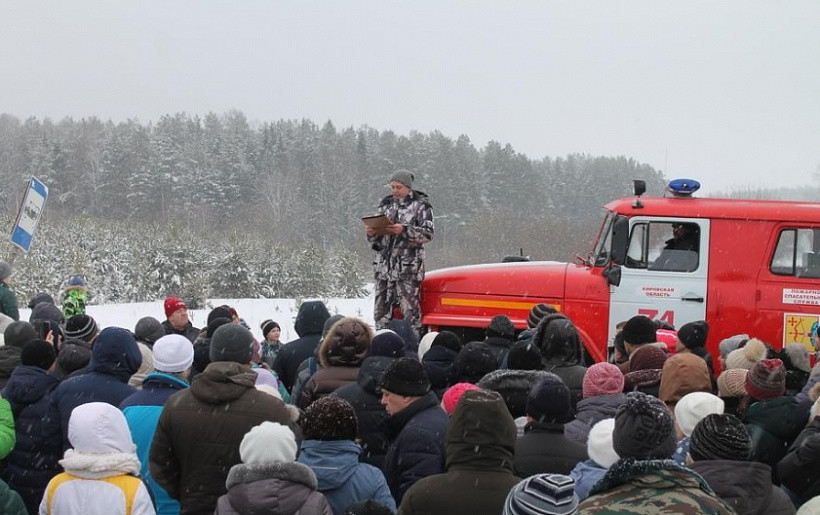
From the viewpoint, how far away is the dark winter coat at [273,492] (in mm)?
3385

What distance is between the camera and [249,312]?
2045cm

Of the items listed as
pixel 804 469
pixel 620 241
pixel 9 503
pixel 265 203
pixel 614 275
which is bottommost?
pixel 9 503

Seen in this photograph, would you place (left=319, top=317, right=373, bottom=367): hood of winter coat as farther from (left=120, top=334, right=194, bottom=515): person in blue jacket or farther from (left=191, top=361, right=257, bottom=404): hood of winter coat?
(left=191, top=361, right=257, bottom=404): hood of winter coat

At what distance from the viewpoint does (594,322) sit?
29.2 ft

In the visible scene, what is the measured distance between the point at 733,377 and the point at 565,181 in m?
61.6

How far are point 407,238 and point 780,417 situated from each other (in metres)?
4.91

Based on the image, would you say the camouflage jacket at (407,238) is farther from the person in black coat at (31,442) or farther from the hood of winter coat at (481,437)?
the hood of winter coat at (481,437)

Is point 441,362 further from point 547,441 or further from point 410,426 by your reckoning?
point 547,441

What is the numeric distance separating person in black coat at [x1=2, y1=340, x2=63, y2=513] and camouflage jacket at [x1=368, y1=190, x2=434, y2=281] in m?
4.65

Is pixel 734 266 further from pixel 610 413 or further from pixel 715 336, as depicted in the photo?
pixel 610 413

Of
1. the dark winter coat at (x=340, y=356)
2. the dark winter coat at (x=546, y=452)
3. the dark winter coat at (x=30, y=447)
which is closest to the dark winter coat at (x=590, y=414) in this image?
the dark winter coat at (x=546, y=452)

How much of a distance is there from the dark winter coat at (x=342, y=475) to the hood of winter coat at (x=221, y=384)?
1.92ft

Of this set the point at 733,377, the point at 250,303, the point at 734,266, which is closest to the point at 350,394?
the point at 733,377

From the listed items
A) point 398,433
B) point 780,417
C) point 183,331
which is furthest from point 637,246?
point 398,433
